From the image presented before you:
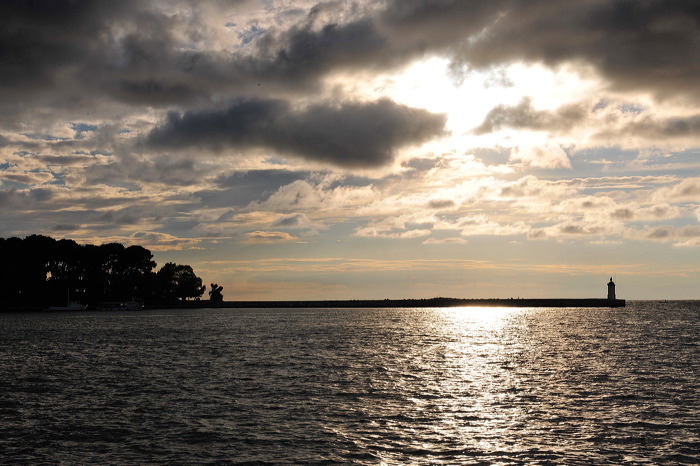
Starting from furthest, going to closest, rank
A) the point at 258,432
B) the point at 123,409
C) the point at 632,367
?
the point at 632,367, the point at 123,409, the point at 258,432

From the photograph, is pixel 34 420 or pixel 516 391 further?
pixel 516 391

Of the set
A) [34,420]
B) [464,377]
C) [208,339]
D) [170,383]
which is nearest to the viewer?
[34,420]

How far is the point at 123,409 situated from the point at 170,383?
11.2 m

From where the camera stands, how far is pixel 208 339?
100312 mm

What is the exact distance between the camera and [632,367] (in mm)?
61344

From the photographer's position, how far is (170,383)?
49.8 meters

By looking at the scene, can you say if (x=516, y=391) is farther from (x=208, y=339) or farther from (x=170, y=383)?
(x=208, y=339)

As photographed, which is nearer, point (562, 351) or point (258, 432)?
point (258, 432)

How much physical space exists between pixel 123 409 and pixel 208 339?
62.6 m

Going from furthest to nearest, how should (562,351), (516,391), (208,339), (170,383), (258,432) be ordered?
1. (208,339)
2. (562,351)
3. (170,383)
4. (516,391)
5. (258,432)

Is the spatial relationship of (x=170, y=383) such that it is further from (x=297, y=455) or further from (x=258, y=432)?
(x=297, y=455)

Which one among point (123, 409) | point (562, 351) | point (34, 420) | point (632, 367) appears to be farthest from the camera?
point (562, 351)

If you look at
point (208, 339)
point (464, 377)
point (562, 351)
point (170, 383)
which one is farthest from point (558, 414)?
point (208, 339)

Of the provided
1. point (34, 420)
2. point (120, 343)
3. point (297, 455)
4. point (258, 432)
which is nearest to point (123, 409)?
point (34, 420)
